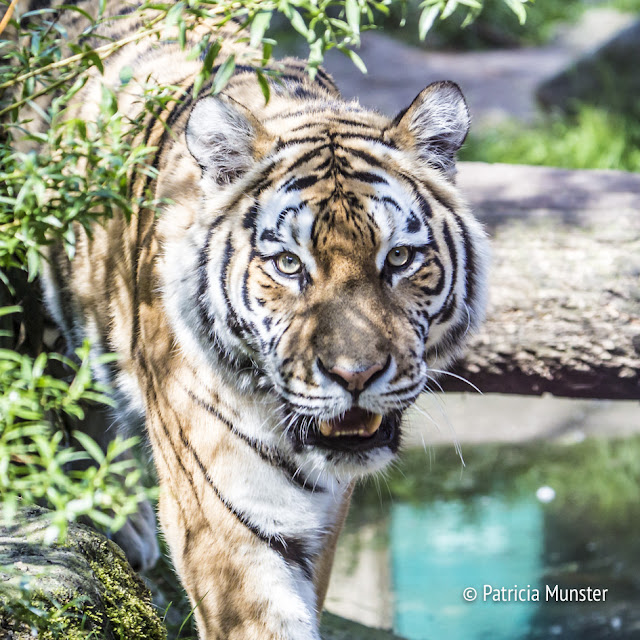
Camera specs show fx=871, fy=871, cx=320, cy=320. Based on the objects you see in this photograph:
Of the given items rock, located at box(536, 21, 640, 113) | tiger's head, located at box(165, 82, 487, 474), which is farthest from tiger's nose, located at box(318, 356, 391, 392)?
rock, located at box(536, 21, 640, 113)

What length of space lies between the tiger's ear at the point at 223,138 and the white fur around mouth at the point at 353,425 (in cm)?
66

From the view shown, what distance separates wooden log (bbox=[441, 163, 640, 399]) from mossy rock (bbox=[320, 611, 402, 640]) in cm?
93

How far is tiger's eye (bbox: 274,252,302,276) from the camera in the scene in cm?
200

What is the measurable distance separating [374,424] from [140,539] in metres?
1.53

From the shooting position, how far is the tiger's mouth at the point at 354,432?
6.63ft

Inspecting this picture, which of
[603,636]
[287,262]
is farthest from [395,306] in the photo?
[603,636]

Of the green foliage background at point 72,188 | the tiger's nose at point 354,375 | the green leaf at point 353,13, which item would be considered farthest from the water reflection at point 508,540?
the green leaf at point 353,13

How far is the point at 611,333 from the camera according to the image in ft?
9.78

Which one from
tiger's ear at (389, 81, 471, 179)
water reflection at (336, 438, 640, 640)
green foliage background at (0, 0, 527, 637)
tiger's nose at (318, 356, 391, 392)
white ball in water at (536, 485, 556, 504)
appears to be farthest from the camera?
white ball in water at (536, 485, 556, 504)

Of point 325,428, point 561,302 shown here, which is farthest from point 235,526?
point 561,302

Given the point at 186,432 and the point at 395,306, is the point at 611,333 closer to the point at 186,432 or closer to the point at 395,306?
the point at 395,306

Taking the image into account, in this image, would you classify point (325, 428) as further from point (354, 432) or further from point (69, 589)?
point (69, 589)

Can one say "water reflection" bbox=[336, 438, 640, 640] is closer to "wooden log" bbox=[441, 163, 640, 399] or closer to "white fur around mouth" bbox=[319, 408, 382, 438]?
"wooden log" bbox=[441, 163, 640, 399]

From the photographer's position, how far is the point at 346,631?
313cm
